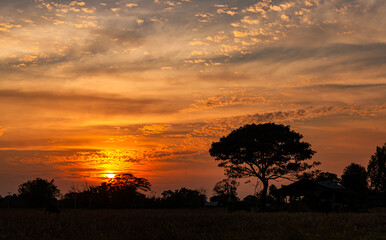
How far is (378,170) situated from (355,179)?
8.16m

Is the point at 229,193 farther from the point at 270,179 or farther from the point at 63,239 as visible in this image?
the point at 63,239

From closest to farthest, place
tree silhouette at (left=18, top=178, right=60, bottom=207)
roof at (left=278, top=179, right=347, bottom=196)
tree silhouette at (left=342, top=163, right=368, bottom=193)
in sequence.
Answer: roof at (left=278, top=179, right=347, bottom=196) → tree silhouette at (left=18, top=178, right=60, bottom=207) → tree silhouette at (left=342, top=163, right=368, bottom=193)

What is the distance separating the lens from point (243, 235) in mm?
12852

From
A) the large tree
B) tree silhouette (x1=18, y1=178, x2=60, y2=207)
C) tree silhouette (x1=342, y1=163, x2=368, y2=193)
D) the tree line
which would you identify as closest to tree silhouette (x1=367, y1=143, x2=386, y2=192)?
tree silhouette (x1=342, y1=163, x2=368, y2=193)

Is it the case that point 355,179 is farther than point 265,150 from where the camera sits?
Yes

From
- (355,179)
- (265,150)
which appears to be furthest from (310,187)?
(355,179)

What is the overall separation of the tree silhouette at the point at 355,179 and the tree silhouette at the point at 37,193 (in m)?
66.0

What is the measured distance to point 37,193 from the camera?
6600 cm

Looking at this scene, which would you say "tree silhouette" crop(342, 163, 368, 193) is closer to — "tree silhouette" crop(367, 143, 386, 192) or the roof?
"tree silhouette" crop(367, 143, 386, 192)

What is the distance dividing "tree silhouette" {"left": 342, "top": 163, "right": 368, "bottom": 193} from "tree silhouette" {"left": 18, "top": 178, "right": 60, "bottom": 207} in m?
Answer: 66.0

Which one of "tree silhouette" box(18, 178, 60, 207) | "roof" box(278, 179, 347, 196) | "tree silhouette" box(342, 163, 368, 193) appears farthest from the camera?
"tree silhouette" box(342, 163, 368, 193)

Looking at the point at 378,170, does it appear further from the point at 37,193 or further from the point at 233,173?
the point at 37,193

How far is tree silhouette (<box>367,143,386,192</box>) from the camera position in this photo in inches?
3644

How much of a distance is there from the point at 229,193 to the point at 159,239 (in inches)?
3164
